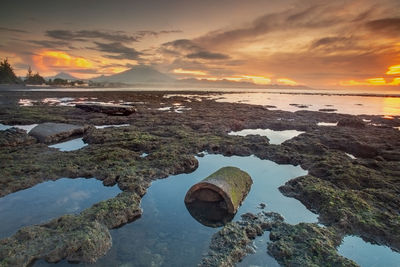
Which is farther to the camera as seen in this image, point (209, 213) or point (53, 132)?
point (53, 132)

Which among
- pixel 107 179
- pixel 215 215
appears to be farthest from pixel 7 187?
pixel 215 215

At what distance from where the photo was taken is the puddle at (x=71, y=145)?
14024mm

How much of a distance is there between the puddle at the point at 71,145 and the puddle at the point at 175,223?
7432mm

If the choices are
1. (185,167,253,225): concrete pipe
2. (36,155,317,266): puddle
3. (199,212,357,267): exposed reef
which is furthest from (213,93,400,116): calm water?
(199,212,357,267): exposed reef

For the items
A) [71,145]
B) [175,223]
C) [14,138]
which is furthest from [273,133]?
[14,138]

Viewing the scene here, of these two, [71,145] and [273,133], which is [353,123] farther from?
[71,145]

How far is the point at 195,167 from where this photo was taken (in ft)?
39.4

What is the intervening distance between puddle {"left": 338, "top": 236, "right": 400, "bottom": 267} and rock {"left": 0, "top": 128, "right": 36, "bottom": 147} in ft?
54.8

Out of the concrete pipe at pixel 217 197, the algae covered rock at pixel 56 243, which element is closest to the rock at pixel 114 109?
the concrete pipe at pixel 217 197

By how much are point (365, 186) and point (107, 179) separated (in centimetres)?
1104

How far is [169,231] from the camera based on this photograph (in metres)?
6.73

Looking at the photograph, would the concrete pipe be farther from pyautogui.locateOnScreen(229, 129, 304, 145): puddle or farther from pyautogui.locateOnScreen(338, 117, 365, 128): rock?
pyautogui.locateOnScreen(338, 117, 365, 128): rock

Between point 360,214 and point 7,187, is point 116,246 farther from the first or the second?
point 360,214

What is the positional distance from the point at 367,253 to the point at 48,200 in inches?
398
